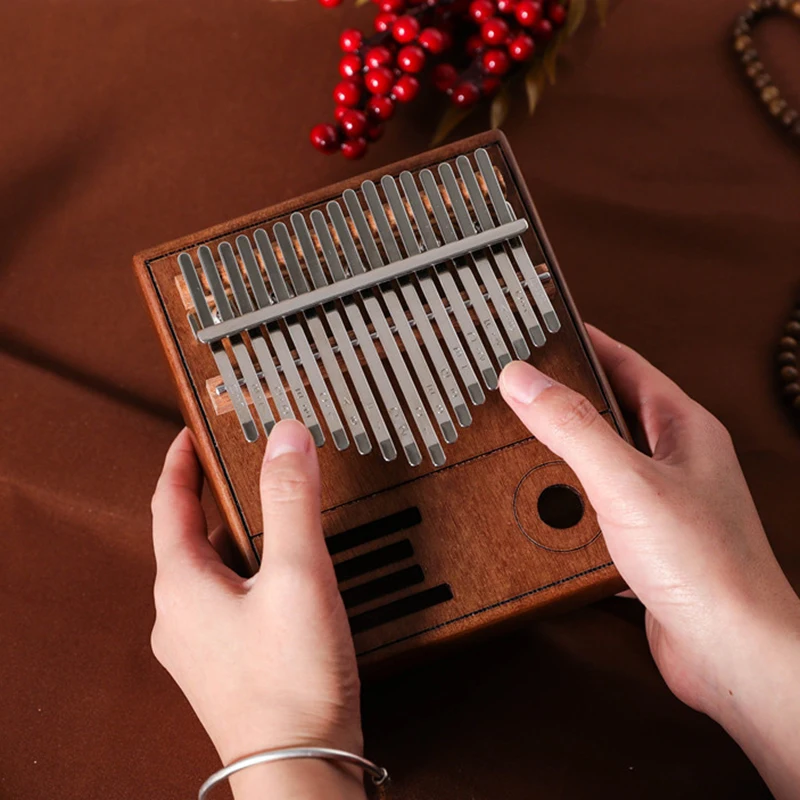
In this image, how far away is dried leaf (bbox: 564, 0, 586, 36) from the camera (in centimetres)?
111

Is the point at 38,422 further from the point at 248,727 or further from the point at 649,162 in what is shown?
the point at 649,162

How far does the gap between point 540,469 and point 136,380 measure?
0.53 meters

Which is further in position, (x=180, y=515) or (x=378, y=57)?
(x=378, y=57)

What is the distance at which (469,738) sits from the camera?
0.96 m

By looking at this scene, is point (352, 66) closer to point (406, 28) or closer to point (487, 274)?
point (406, 28)

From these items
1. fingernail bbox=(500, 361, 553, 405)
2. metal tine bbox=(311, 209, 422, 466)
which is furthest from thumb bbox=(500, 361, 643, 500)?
metal tine bbox=(311, 209, 422, 466)

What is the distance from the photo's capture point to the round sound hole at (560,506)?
0.85 meters

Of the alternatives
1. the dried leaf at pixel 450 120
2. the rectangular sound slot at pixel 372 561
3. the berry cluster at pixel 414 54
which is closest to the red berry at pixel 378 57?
the berry cluster at pixel 414 54

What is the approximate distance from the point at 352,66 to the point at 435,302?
1.34ft

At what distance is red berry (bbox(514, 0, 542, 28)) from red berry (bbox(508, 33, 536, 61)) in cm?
2

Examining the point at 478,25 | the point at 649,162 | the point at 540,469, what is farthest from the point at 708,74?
the point at 540,469

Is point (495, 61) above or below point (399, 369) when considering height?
above

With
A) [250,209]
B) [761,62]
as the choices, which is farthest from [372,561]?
[761,62]

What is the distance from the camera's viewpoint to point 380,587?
0.83 m
